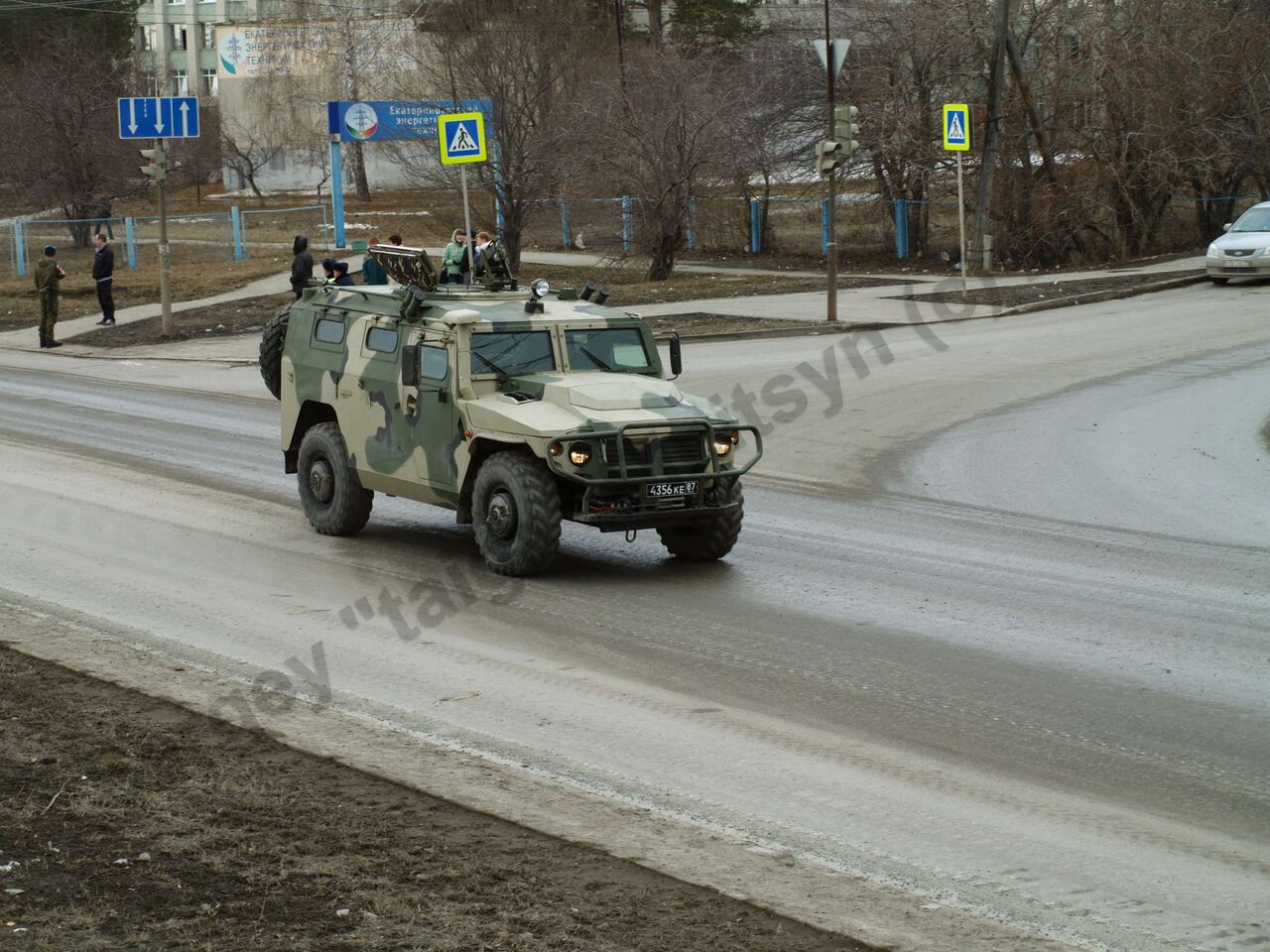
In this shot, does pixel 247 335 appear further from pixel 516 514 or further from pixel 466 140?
pixel 516 514

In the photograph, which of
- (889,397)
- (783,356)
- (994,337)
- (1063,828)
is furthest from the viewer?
(994,337)

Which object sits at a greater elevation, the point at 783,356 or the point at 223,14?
the point at 223,14

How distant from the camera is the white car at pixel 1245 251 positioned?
1228 inches

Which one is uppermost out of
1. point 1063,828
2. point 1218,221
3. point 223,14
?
point 223,14

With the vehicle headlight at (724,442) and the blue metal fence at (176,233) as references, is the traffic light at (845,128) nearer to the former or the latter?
the vehicle headlight at (724,442)

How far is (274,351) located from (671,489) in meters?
4.74

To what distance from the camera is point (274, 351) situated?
14133 mm

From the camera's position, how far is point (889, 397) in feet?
66.6

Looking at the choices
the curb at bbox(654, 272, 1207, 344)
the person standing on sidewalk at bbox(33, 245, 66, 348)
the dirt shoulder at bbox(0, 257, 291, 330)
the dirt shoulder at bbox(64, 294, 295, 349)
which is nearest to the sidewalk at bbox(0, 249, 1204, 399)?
the curb at bbox(654, 272, 1207, 344)

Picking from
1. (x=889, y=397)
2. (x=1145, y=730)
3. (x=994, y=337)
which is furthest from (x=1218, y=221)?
(x=1145, y=730)

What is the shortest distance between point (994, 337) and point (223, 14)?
82020mm

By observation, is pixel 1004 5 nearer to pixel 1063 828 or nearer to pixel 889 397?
pixel 889 397

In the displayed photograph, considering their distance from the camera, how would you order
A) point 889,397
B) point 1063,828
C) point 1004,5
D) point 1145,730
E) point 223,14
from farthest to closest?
point 223,14 → point 1004,5 → point 889,397 → point 1145,730 → point 1063,828

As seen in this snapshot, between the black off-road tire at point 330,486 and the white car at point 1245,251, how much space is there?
23.3 m
